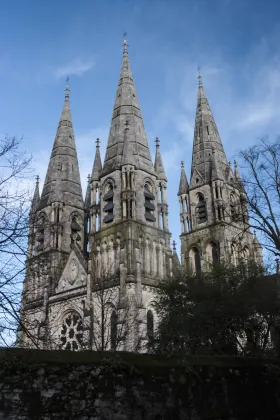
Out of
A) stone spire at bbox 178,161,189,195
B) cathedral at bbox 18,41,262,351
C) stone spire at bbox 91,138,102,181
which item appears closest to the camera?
cathedral at bbox 18,41,262,351

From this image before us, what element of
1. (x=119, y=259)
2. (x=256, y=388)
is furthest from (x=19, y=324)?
(x=119, y=259)

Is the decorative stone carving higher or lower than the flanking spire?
lower

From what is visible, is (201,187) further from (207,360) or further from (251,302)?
(207,360)

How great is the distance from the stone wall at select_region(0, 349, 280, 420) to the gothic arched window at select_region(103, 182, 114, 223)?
24.8 meters

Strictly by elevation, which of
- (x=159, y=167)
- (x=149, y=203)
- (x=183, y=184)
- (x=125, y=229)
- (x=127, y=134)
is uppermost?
(x=127, y=134)

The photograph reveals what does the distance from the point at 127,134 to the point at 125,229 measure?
944cm

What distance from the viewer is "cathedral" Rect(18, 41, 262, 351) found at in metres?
29.2

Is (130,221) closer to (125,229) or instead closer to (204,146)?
(125,229)

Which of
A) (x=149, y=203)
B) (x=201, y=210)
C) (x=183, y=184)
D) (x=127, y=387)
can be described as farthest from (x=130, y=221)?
(x=127, y=387)

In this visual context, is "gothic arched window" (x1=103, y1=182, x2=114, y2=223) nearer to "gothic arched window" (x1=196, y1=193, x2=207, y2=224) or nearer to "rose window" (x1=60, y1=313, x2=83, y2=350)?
"rose window" (x1=60, y1=313, x2=83, y2=350)

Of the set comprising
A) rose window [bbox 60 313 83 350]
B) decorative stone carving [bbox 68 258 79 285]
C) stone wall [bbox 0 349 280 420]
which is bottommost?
stone wall [bbox 0 349 280 420]

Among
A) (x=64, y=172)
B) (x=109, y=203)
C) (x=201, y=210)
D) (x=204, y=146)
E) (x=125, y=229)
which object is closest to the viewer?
(x=125, y=229)

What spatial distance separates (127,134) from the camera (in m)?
37.2

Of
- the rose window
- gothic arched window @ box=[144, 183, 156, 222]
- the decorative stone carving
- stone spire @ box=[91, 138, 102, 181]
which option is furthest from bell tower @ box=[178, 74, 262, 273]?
the rose window
